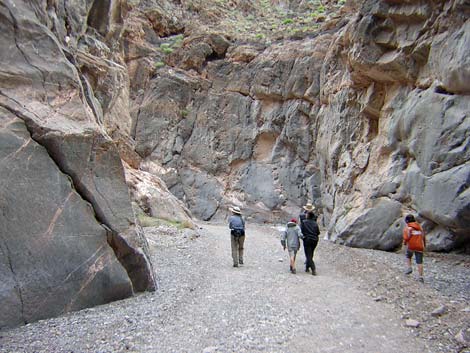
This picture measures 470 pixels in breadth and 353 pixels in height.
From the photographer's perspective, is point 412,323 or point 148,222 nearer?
point 412,323

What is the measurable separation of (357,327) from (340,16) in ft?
86.1

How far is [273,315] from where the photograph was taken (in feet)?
18.7

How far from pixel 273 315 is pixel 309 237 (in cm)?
353

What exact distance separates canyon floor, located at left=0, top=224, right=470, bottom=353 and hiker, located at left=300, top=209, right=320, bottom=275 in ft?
1.09

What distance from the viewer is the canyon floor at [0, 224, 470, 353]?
15.3 feet

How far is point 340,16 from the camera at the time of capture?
26438 mm

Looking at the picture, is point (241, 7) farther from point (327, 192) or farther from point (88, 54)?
point (88, 54)

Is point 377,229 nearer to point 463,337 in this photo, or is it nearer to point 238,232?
point 238,232

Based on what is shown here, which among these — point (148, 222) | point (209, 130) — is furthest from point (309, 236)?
point (209, 130)

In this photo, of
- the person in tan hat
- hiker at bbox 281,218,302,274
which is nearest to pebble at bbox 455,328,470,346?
the person in tan hat

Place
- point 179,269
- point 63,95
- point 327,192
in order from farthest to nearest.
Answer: point 327,192
point 179,269
point 63,95

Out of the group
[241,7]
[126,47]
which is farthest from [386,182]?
[241,7]

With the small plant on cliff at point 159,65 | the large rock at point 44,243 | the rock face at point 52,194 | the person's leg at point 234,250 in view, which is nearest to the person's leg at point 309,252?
the person's leg at point 234,250

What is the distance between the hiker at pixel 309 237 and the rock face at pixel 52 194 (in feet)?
13.0
